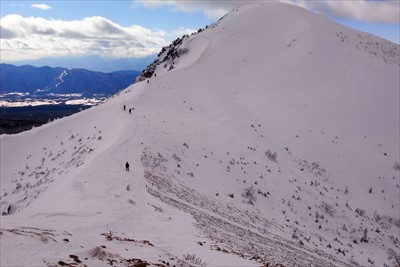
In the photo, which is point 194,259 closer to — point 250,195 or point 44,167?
point 250,195

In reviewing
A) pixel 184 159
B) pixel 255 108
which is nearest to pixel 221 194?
pixel 184 159

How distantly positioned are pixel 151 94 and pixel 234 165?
19.1 metres

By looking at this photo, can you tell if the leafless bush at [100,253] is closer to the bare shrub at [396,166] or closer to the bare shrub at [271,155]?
the bare shrub at [271,155]

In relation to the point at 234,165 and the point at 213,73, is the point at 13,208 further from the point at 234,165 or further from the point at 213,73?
the point at 213,73

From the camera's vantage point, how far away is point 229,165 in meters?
29.0

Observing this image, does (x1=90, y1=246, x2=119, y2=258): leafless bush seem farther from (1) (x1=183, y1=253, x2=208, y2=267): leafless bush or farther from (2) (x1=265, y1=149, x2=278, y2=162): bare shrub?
(2) (x1=265, y1=149, x2=278, y2=162): bare shrub

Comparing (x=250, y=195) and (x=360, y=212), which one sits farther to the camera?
(x=360, y=212)

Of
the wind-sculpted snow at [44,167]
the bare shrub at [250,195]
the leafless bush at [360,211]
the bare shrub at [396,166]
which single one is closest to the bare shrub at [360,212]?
the leafless bush at [360,211]

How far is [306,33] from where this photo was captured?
200 ft

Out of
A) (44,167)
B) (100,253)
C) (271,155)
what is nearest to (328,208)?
(271,155)

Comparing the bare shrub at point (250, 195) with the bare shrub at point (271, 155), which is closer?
the bare shrub at point (250, 195)

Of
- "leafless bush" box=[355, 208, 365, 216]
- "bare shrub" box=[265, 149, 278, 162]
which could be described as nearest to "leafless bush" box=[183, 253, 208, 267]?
"leafless bush" box=[355, 208, 365, 216]

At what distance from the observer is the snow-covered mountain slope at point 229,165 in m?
13.5

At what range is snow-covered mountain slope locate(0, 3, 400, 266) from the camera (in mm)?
13547
